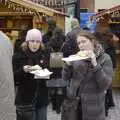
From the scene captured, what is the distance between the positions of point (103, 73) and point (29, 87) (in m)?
1.26

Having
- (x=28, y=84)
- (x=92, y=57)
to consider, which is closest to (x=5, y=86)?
(x=92, y=57)

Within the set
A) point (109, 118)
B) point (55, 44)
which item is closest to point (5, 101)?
point (109, 118)

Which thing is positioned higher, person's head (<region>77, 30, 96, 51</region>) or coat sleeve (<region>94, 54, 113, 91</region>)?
person's head (<region>77, 30, 96, 51</region>)

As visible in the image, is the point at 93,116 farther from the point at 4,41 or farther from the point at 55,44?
the point at 55,44

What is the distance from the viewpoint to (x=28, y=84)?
6.48 metres

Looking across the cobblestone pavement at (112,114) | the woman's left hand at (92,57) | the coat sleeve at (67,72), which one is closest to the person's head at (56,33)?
the cobblestone pavement at (112,114)

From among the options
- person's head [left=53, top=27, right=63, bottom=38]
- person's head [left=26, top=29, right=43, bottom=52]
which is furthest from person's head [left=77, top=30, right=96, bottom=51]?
person's head [left=53, top=27, right=63, bottom=38]

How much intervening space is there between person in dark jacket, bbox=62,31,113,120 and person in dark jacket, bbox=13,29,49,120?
0.89 meters

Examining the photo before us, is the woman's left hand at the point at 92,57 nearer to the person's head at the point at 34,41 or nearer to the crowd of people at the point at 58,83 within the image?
the crowd of people at the point at 58,83

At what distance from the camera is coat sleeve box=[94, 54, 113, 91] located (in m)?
5.49

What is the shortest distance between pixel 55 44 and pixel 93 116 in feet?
22.2

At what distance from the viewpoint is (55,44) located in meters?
12.3

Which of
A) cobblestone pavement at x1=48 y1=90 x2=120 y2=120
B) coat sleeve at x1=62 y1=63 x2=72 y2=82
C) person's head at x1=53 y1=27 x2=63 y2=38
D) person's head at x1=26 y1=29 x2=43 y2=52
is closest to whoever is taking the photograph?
coat sleeve at x1=62 y1=63 x2=72 y2=82

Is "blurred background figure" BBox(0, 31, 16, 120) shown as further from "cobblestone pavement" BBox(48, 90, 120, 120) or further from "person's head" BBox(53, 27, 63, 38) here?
"person's head" BBox(53, 27, 63, 38)
